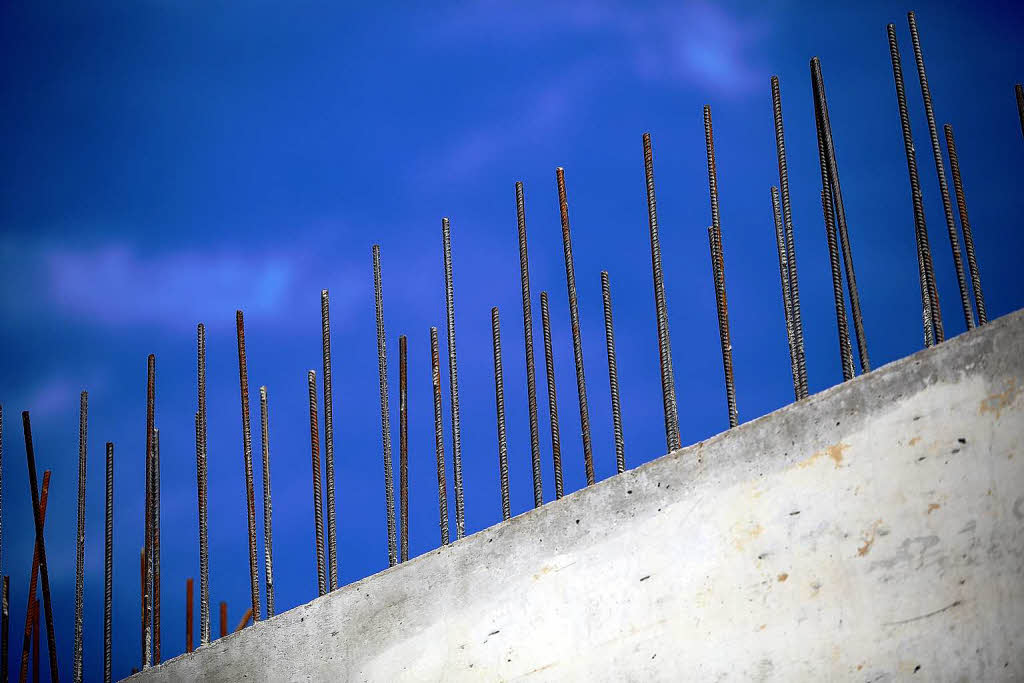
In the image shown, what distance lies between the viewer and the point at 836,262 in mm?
4793

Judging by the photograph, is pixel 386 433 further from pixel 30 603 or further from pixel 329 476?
pixel 30 603

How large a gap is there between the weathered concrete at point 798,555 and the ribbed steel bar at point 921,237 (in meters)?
0.31

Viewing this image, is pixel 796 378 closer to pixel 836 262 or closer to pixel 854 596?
pixel 836 262

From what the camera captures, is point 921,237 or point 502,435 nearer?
point 921,237

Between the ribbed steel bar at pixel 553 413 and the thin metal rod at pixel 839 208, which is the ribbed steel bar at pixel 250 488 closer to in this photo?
the ribbed steel bar at pixel 553 413

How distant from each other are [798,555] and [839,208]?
5.02ft

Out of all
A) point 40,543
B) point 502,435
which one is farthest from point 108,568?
point 502,435

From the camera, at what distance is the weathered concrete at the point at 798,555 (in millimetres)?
4070

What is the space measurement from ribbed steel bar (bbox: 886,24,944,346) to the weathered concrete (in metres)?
0.31

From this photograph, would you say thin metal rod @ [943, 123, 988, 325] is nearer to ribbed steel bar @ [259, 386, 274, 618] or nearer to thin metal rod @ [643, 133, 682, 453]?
thin metal rod @ [643, 133, 682, 453]

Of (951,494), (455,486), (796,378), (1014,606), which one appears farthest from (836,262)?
(455,486)

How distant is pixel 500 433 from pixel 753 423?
1359 mm

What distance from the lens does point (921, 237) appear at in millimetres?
4672

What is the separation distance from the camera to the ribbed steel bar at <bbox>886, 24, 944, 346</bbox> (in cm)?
454
